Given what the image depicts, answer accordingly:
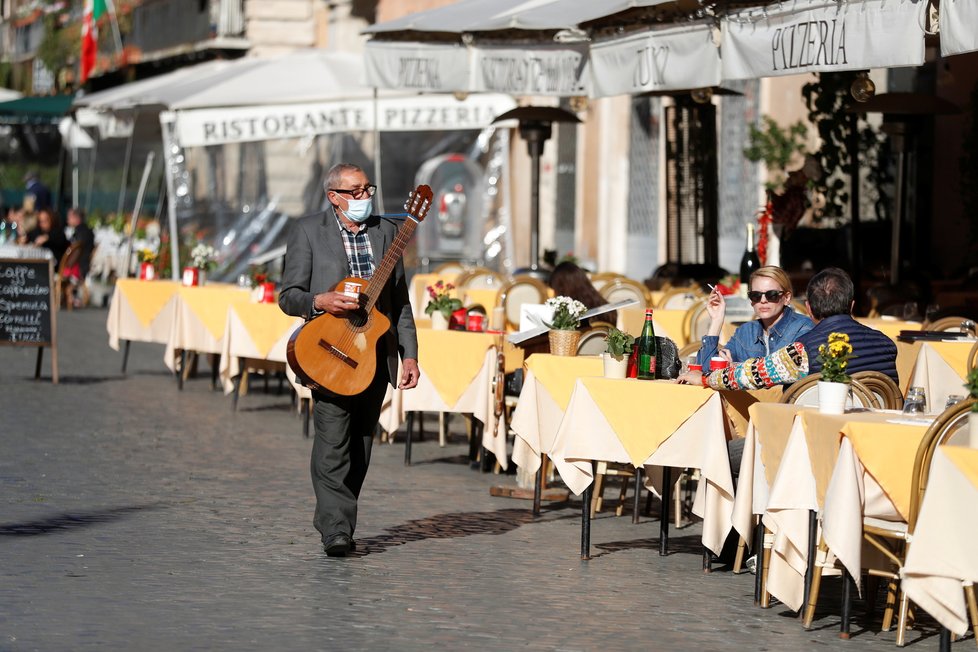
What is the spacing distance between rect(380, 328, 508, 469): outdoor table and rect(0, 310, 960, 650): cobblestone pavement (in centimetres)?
38

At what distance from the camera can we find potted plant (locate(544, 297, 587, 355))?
10.4 metres

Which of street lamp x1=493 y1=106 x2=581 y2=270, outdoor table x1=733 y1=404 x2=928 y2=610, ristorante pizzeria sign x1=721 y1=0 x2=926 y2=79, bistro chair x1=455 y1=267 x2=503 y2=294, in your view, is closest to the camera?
outdoor table x1=733 y1=404 x2=928 y2=610

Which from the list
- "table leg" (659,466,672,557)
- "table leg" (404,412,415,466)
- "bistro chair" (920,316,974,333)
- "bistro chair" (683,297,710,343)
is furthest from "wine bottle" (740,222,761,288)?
"table leg" (659,466,672,557)

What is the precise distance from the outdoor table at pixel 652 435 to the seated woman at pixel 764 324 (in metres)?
0.28

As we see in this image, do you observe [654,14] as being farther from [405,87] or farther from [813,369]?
[813,369]

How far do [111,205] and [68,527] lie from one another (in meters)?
25.8

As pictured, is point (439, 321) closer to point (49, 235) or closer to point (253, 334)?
point (253, 334)

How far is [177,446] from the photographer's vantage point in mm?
12750

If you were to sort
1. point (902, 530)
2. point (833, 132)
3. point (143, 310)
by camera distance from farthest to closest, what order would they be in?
1. point (833, 132)
2. point (143, 310)
3. point (902, 530)

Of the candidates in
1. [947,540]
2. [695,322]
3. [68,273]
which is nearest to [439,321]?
→ [695,322]

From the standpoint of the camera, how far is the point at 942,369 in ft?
34.9

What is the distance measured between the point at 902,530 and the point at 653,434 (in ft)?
6.07

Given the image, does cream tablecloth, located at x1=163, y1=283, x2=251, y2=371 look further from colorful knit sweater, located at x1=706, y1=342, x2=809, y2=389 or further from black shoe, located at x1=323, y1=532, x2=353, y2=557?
colorful knit sweater, located at x1=706, y1=342, x2=809, y2=389

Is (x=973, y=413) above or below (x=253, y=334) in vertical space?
above
